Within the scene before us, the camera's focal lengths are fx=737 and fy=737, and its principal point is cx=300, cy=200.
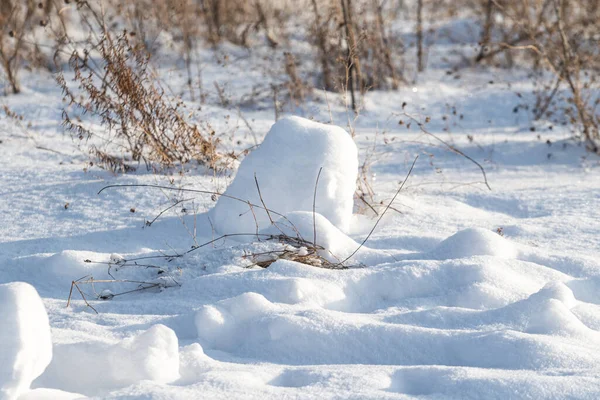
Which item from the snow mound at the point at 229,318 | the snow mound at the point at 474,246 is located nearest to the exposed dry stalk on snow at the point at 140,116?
the snow mound at the point at 474,246

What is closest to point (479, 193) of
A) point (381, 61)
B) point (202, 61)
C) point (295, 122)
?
point (295, 122)

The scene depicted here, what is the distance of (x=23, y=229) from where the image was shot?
3.95 m

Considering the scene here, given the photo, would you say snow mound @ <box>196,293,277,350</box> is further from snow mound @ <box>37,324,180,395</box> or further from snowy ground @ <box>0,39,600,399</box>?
snow mound @ <box>37,324,180,395</box>

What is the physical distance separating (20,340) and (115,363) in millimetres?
300

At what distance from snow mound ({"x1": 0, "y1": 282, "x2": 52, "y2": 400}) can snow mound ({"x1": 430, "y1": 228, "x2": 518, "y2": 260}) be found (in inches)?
75.5

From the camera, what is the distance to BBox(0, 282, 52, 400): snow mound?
198 centimetres

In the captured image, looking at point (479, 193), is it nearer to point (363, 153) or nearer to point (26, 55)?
point (363, 153)

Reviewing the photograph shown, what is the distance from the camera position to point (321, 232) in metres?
3.44

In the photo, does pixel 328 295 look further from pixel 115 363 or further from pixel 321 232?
pixel 115 363

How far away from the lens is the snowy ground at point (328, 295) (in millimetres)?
2211

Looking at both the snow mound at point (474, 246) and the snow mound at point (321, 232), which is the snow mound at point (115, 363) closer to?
the snow mound at point (321, 232)

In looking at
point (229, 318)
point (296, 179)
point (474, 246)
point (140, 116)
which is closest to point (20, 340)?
point (229, 318)

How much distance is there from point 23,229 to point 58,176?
2.77ft

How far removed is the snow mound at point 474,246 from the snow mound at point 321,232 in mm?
372
